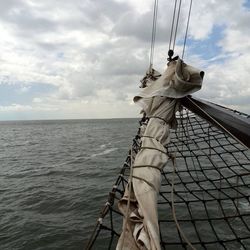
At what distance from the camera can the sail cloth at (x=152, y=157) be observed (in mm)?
2311

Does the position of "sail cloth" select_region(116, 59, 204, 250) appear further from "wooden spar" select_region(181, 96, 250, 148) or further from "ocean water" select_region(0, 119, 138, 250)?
"ocean water" select_region(0, 119, 138, 250)

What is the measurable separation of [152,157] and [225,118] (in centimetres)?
103

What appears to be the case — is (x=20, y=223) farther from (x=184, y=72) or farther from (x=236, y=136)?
(x=236, y=136)

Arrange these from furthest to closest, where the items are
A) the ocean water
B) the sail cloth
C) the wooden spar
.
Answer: the ocean water < the wooden spar < the sail cloth

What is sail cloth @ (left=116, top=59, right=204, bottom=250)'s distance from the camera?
2.31 metres

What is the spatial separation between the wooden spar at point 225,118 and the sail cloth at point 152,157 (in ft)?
0.69

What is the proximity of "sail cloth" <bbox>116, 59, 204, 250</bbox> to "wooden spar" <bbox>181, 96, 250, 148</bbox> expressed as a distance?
0.21 meters

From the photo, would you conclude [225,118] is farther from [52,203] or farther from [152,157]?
[52,203]

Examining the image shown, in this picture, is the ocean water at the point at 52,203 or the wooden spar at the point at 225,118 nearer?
the wooden spar at the point at 225,118

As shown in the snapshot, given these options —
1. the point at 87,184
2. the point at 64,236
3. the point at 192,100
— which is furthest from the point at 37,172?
the point at 192,100

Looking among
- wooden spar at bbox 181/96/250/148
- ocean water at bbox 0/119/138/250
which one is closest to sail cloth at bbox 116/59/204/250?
wooden spar at bbox 181/96/250/148

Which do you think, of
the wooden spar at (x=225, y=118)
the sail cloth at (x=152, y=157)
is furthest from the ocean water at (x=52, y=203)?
the wooden spar at (x=225, y=118)

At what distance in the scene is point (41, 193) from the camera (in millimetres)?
14250

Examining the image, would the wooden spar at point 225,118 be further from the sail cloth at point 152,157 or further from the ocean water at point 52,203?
the ocean water at point 52,203
